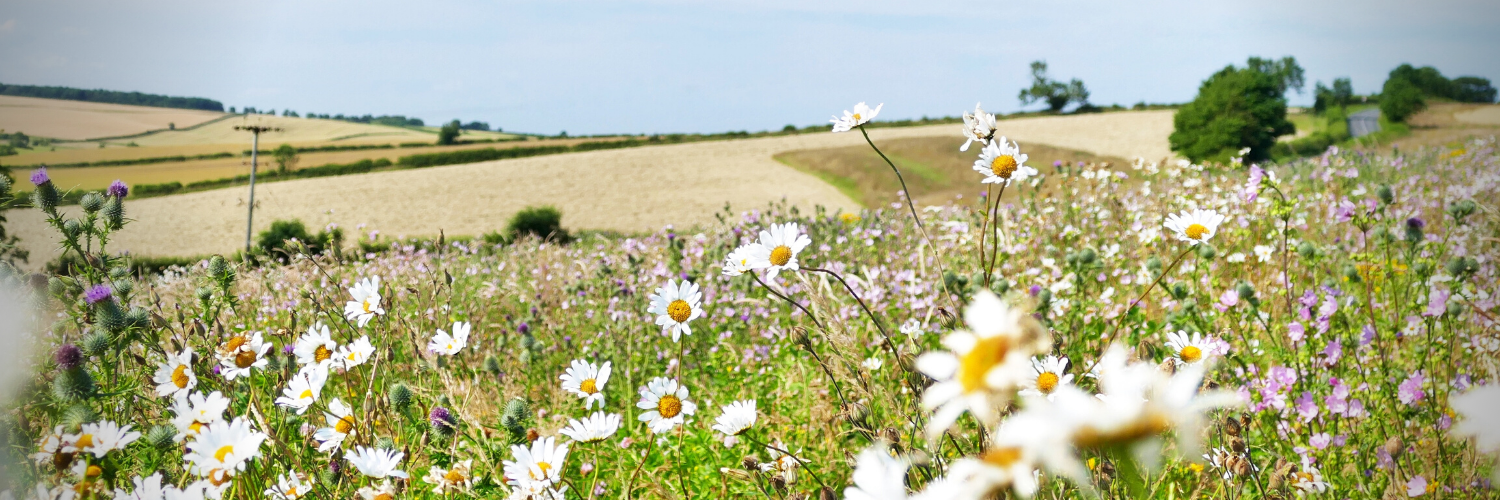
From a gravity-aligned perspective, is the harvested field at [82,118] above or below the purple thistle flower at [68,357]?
above

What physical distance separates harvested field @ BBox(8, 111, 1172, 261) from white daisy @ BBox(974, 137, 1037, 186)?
20192 mm

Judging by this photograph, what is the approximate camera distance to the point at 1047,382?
120 cm

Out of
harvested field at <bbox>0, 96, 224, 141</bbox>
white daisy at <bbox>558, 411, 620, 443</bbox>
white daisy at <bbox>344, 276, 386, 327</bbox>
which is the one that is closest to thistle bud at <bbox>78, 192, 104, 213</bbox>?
white daisy at <bbox>344, 276, 386, 327</bbox>

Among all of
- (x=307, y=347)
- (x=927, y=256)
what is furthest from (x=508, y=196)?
(x=307, y=347)

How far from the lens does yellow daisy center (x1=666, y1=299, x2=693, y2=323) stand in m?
1.76

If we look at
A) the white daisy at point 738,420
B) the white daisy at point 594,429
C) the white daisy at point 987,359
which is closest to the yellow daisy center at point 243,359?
the white daisy at point 594,429

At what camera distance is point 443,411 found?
5.71ft

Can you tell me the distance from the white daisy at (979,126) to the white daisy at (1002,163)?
0.02m

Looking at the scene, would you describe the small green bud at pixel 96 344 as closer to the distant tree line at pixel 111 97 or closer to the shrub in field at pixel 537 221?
the shrub in field at pixel 537 221

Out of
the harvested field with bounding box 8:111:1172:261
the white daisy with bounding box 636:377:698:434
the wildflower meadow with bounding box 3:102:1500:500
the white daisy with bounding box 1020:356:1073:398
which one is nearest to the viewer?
the wildflower meadow with bounding box 3:102:1500:500

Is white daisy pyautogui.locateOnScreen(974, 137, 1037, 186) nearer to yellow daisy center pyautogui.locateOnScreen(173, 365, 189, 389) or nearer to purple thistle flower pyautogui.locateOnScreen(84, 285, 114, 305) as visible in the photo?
yellow daisy center pyautogui.locateOnScreen(173, 365, 189, 389)

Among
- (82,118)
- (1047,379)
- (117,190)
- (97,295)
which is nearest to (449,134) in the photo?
(82,118)

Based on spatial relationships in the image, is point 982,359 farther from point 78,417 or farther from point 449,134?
point 449,134

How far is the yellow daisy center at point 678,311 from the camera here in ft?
5.79
